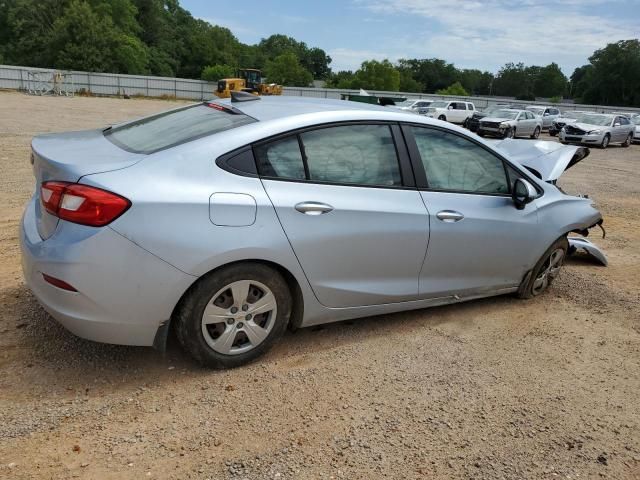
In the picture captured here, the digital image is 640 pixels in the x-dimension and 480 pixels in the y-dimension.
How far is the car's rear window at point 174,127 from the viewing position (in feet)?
10.4

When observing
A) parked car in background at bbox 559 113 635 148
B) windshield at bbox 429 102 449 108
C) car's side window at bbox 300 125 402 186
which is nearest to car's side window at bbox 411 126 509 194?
car's side window at bbox 300 125 402 186

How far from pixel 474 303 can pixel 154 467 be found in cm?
301

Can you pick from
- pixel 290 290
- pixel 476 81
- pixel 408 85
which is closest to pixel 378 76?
pixel 408 85

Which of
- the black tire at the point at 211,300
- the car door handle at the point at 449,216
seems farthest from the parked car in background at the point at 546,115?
the black tire at the point at 211,300

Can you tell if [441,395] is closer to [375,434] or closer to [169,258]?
[375,434]

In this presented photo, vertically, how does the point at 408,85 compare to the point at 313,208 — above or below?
above

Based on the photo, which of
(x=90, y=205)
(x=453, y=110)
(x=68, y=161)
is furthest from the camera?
(x=453, y=110)

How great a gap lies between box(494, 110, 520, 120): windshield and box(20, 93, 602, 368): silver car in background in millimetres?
24769

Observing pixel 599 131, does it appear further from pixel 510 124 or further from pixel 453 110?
pixel 453 110

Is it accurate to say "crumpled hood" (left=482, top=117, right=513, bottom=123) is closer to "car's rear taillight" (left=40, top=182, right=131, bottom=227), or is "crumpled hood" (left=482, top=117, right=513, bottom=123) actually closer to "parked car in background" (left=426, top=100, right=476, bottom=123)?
"parked car in background" (left=426, top=100, right=476, bottom=123)

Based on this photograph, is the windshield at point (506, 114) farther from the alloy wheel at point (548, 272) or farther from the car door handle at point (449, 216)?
the car door handle at point (449, 216)

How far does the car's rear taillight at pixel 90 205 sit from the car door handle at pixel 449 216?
2.07 m

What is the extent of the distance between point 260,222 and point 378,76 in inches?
3207

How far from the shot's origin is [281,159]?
10.5 feet
